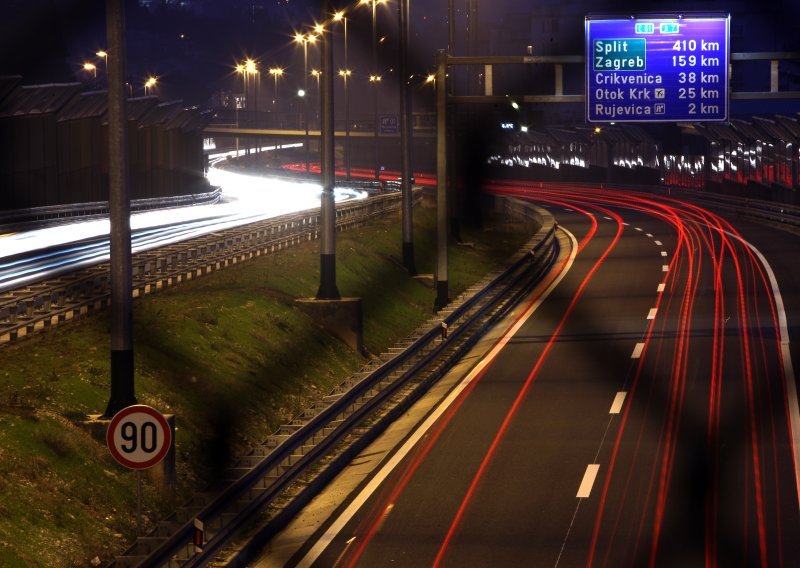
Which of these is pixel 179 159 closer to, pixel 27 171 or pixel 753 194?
pixel 27 171

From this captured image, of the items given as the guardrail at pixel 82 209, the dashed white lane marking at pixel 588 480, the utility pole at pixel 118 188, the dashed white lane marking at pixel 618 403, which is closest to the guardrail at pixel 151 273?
the utility pole at pixel 118 188

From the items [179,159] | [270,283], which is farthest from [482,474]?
[179,159]

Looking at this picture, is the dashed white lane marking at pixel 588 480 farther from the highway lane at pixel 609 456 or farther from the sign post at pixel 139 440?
the sign post at pixel 139 440

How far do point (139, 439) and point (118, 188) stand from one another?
443 centimetres

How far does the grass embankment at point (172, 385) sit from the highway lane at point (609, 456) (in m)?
2.84

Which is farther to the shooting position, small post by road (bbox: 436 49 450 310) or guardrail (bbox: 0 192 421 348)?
small post by road (bbox: 436 49 450 310)

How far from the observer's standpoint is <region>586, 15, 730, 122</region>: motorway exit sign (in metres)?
35.0

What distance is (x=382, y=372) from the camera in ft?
80.3

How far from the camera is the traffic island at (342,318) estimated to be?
3178 cm

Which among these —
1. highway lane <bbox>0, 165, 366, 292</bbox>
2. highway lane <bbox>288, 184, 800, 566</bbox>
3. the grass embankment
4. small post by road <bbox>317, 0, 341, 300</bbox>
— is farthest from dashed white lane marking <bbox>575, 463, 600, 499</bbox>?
highway lane <bbox>0, 165, 366, 292</bbox>

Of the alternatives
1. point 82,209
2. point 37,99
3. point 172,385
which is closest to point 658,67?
point 172,385

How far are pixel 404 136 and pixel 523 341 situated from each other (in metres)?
13.9

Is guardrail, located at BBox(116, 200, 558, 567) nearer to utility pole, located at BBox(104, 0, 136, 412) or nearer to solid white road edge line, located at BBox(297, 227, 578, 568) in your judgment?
solid white road edge line, located at BBox(297, 227, 578, 568)

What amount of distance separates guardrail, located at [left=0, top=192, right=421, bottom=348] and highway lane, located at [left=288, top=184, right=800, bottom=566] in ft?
24.2
